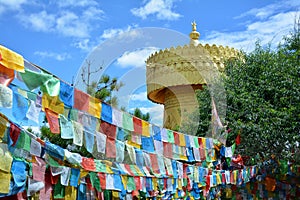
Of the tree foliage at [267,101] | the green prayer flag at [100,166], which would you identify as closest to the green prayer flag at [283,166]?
the tree foliage at [267,101]

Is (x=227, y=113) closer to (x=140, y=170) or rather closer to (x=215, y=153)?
(x=215, y=153)

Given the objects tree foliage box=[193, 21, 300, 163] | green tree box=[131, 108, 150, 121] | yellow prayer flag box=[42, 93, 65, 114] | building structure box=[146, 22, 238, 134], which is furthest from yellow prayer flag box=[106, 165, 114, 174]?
building structure box=[146, 22, 238, 134]

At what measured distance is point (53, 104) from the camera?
5.14 metres

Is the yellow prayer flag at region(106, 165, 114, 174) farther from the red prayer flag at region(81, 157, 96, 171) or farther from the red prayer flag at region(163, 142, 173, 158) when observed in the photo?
the red prayer flag at region(163, 142, 173, 158)

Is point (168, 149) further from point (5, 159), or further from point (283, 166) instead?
point (283, 166)

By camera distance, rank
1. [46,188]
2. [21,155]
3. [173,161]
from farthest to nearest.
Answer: [173,161], [46,188], [21,155]

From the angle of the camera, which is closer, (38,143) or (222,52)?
(38,143)

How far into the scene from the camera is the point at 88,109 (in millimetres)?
5660

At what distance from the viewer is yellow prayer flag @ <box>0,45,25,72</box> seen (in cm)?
428

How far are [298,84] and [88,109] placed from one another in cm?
623

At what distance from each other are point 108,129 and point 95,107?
51 cm

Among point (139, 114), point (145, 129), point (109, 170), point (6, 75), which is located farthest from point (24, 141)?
point (139, 114)

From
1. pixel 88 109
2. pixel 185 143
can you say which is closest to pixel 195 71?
pixel 185 143

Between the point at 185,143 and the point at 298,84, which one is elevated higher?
the point at 298,84
